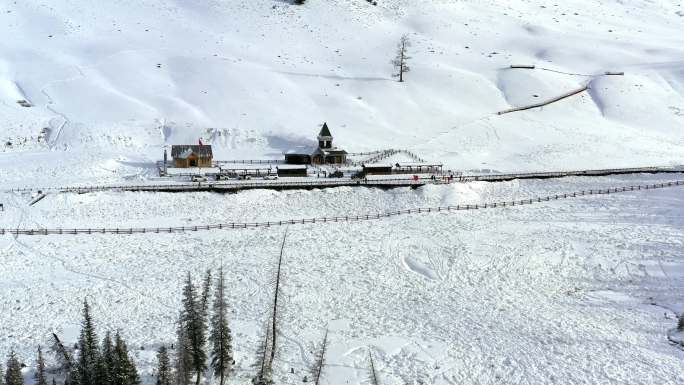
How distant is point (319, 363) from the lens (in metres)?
30.0

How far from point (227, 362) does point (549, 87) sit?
71.2m

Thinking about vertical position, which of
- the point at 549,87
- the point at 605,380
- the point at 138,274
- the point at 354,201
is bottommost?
the point at 605,380

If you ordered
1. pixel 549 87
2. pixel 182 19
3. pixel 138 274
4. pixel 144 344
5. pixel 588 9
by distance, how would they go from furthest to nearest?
1. pixel 588 9
2. pixel 182 19
3. pixel 549 87
4. pixel 138 274
5. pixel 144 344

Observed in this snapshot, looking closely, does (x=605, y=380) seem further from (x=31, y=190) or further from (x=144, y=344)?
(x=31, y=190)

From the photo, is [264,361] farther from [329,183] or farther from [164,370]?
[329,183]

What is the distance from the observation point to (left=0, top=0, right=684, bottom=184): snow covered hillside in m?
68.8

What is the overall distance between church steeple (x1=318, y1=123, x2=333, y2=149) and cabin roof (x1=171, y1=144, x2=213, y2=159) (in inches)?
426

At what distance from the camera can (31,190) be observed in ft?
172

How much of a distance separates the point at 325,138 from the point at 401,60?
26.9 m

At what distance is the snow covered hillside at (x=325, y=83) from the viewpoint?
68.8m

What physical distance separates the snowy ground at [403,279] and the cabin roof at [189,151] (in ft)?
32.8

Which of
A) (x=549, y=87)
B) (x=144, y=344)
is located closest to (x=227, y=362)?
(x=144, y=344)

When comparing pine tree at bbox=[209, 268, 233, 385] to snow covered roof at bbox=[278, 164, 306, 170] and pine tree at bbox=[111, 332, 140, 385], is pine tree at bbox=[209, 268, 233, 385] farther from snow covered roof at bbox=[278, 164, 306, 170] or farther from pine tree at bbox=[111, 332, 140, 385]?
snow covered roof at bbox=[278, 164, 306, 170]

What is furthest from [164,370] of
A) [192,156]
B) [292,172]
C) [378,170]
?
[192,156]
